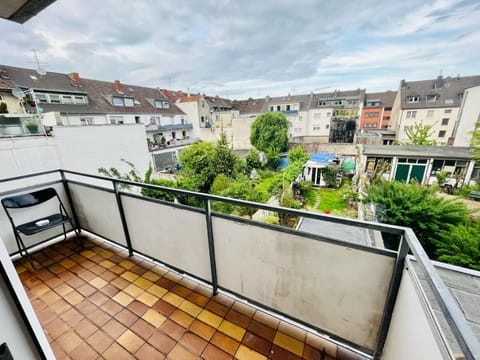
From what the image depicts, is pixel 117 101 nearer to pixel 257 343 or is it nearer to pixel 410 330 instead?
pixel 257 343

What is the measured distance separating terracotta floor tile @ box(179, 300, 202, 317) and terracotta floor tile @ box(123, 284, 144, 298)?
435 millimetres

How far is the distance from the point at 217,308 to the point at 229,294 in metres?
0.14

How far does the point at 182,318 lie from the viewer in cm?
150

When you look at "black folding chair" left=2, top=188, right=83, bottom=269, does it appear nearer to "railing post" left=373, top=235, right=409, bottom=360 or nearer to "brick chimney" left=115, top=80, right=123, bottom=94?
"railing post" left=373, top=235, right=409, bottom=360

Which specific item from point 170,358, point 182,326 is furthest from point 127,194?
point 170,358

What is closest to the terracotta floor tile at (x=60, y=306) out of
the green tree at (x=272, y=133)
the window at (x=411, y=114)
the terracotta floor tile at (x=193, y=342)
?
the terracotta floor tile at (x=193, y=342)

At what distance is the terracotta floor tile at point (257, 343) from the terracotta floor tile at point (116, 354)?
0.75 metres

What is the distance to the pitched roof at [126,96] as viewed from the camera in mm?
15305

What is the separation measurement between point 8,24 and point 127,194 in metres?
1.38

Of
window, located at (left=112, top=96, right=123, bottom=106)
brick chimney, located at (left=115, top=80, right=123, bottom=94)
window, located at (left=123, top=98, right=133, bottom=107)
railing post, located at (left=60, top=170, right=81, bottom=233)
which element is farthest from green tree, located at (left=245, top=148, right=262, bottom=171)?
railing post, located at (left=60, top=170, right=81, bottom=233)

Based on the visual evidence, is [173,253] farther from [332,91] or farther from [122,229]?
[332,91]

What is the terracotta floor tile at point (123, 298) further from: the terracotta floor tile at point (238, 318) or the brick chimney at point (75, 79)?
the brick chimney at point (75, 79)

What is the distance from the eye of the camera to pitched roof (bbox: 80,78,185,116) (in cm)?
1530

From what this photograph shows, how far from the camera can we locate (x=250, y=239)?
4.37 feet
